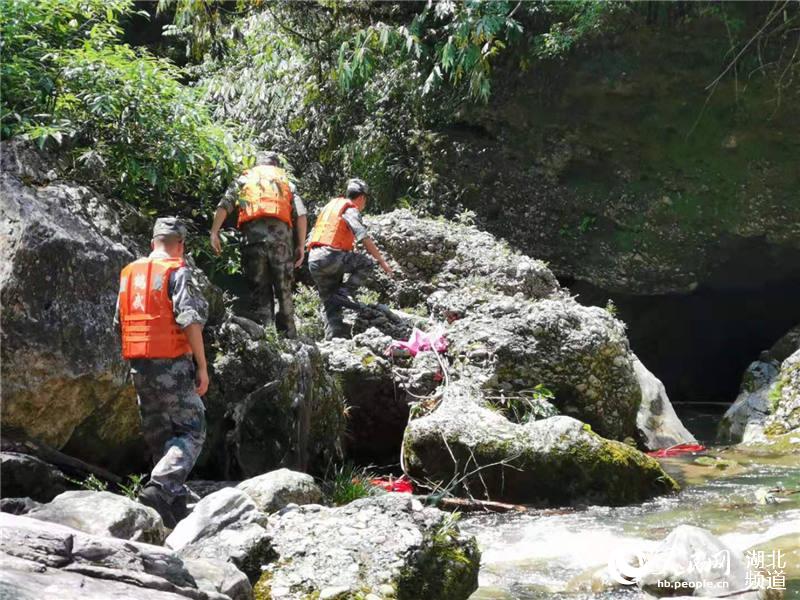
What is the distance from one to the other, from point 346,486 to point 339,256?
123 inches

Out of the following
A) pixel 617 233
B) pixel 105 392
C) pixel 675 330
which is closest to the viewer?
pixel 105 392

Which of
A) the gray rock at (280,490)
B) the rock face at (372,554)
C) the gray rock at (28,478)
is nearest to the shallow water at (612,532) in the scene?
the rock face at (372,554)

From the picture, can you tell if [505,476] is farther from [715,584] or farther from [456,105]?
[456,105]

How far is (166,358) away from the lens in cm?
530

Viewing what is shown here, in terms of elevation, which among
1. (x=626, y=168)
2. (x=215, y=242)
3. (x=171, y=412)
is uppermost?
(x=626, y=168)

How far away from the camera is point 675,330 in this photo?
A: 1589 cm

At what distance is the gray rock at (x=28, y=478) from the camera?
5316mm

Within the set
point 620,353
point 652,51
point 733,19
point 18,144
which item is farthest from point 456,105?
point 18,144

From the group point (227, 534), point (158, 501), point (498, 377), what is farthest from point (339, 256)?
point (227, 534)

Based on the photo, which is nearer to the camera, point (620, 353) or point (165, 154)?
point (165, 154)

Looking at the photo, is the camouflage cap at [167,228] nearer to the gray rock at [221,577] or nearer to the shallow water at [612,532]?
the gray rock at [221,577]

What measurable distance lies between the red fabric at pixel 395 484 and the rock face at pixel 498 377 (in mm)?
128

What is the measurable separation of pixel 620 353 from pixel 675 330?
24.1 feet

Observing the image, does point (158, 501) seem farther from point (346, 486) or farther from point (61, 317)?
point (346, 486)
